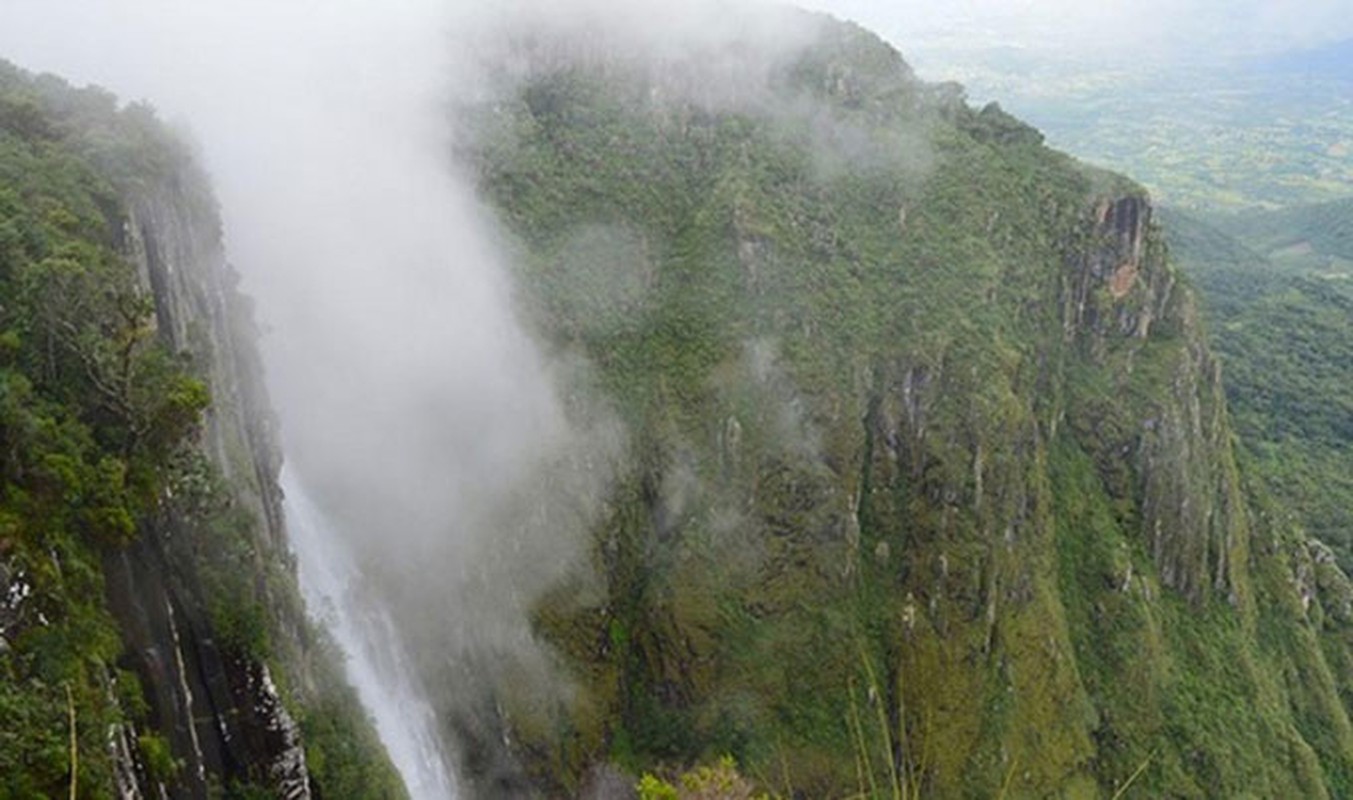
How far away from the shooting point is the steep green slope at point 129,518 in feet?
61.5

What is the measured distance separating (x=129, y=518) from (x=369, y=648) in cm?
2407

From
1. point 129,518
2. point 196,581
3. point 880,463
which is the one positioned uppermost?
point 129,518

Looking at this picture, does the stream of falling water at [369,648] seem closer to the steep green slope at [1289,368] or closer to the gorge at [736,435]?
the gorge at [736,435]

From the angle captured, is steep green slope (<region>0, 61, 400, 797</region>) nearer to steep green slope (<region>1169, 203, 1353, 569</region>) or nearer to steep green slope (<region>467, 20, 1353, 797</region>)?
steep green slope (<region>467, 20, 1353, 797</region>)

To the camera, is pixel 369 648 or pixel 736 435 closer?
pixel 369 648

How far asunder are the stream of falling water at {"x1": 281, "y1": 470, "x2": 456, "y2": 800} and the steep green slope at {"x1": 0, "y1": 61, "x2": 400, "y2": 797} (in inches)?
316

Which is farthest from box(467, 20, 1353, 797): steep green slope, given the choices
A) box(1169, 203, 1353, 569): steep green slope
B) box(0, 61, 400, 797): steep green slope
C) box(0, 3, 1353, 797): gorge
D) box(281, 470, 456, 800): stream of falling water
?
box(1169, 203, 1353, 569): steep green slope

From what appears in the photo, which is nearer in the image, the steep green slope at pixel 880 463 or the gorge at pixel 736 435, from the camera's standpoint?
the gorge at pixel 736 435

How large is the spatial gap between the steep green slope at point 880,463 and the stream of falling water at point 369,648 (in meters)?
7.29

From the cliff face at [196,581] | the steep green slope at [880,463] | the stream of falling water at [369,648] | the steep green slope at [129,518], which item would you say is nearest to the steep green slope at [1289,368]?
the steep green slope at [880,463]

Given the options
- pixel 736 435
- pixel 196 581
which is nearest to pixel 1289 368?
pixel 736 435

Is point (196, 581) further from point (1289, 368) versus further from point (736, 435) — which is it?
point (1289, 368)

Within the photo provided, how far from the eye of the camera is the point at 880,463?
66.4 metres

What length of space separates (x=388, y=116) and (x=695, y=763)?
1538 inches
